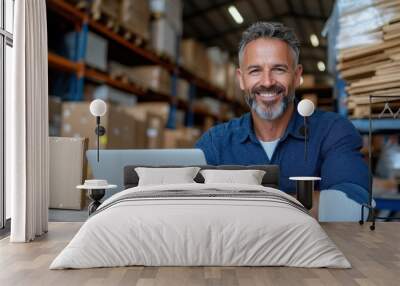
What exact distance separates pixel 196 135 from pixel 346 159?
541 centimetres

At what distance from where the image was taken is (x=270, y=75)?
17.5ft

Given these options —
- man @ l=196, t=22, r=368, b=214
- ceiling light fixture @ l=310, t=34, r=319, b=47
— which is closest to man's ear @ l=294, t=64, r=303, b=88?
man @ l=196, t=22, r=368, b=214

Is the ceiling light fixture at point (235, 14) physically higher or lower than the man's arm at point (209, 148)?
higher

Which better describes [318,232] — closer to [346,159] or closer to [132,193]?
[132,193]

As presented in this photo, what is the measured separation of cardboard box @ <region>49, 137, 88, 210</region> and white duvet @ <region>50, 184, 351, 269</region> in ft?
5.71

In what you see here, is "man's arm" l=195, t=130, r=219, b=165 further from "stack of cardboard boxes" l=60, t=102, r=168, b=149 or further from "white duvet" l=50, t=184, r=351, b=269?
"white duvet" l=50, t=184, r=351, b=269

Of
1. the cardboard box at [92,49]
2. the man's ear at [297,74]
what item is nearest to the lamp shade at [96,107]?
the man's ear at [297,74]

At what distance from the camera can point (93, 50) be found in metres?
7.24

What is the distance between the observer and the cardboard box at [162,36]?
9.17 meters

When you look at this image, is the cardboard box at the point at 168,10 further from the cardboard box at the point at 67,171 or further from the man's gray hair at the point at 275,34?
the cardboard box at the point at 67,171

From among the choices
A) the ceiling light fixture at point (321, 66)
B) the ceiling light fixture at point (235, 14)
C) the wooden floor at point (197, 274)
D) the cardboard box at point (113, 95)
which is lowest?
the wooden floor at point (197, 274)

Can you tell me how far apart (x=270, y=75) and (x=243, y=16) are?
35.1 feet

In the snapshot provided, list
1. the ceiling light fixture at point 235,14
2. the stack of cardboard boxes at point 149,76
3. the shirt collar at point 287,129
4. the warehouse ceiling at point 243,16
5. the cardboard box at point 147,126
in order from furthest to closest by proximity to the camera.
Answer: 1. the ceiling light fixture at point 235,14
2. the warehouse ceiling at point 243,16
3. the stack of cardboard boxes at point 149,76
4. the cardboard box at point 147,126
5. the shirt collar at point 287,129

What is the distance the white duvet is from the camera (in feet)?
10.8
